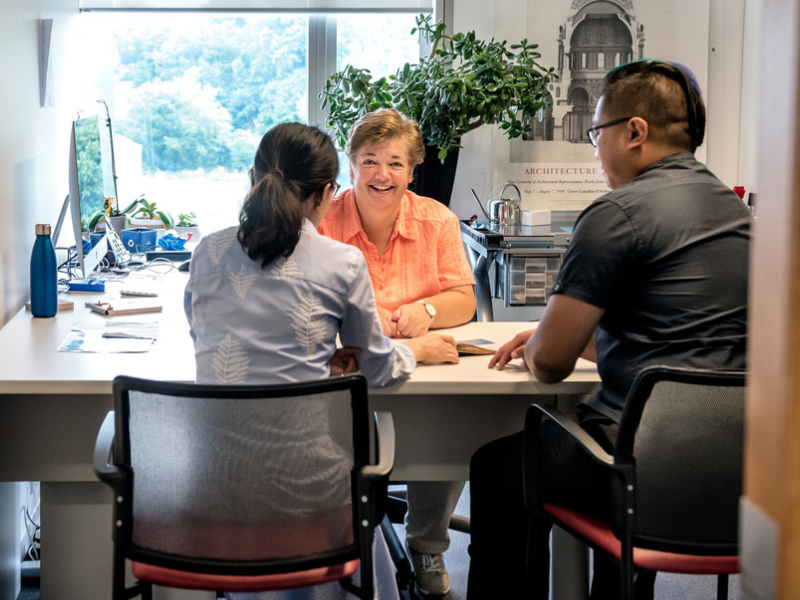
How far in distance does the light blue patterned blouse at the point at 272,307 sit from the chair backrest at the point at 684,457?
55 cm

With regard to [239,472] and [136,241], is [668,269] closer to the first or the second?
A: [239,472]

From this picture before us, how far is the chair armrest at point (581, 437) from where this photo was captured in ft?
5.02

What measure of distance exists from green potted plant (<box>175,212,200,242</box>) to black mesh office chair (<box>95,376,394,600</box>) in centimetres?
256

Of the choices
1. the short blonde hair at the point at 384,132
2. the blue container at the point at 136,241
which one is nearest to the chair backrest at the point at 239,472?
the short blonde hair at the point at 384,132

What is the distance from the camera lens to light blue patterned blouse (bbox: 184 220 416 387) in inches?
62.4

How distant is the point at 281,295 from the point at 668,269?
0.73 m

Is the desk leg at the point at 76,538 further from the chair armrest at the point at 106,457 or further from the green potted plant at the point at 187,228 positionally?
the green potted plant at the point at 187,228

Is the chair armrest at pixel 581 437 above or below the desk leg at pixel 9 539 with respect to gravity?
above

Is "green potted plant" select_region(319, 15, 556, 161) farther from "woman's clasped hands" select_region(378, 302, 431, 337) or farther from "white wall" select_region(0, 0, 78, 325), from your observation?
"woman's clasped hands" select_region(378, 302, 431, 337)

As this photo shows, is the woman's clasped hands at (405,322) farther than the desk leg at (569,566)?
Yes

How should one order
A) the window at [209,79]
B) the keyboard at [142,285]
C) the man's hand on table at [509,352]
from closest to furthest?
the man's hand on table at [509,352], the keyboard at [142,285], the window at [209,79]

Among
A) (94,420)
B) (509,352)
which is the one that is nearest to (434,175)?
(509,352)

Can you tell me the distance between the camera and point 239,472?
4.66ft

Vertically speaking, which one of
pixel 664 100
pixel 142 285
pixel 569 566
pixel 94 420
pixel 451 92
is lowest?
pixel 569 566
